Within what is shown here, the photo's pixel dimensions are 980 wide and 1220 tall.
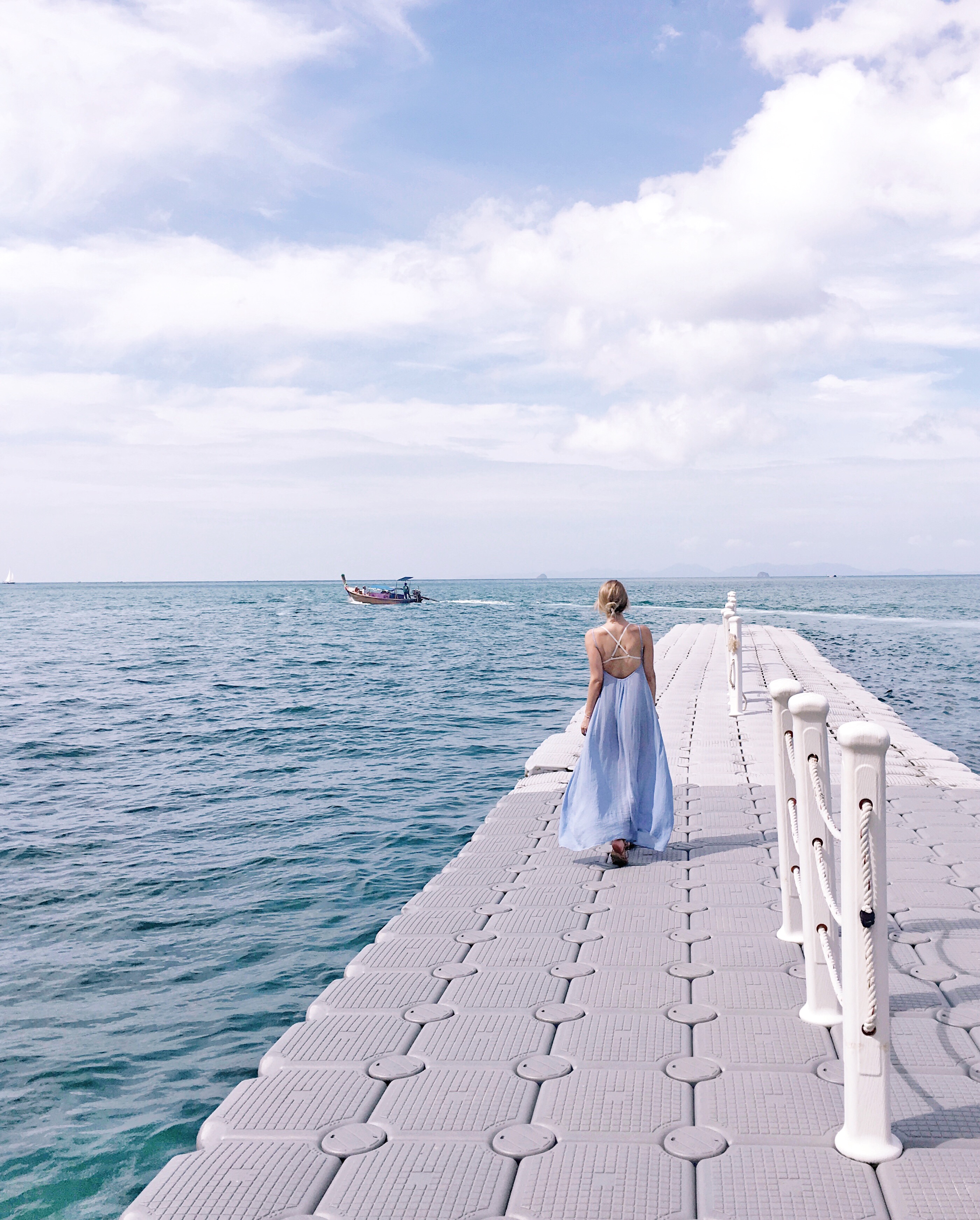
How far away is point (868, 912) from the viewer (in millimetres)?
2719

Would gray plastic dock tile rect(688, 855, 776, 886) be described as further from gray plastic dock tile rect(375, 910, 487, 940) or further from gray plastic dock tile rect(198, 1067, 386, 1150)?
gray plastic dock tile rect(198, 1067, 386, 1150)

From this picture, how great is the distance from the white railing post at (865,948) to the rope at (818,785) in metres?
0.65

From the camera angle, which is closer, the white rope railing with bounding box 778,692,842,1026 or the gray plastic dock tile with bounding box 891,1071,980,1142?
the gray plastic dock tile with bounding box 891,1071,980,1142

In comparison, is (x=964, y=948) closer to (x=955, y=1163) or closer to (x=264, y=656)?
(x=955, y=1163)

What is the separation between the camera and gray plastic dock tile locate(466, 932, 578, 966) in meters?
4.71

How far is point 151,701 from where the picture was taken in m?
24.2

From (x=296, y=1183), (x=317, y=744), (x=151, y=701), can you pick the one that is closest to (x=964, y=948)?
(x=296, y=1183)

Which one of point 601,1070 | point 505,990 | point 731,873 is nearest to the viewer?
point 601,1070

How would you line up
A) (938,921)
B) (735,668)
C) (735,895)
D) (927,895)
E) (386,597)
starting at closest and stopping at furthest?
(938,921) → (927,895) → (735,895) → (735,668) → (386,597)

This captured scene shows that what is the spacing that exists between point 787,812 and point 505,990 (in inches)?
62.7

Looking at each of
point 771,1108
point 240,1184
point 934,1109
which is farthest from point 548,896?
point 240,1184

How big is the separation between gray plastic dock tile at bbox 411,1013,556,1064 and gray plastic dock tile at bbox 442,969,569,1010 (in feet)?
0.34

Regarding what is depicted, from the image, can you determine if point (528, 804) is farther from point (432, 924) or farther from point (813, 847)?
point (813, 847)

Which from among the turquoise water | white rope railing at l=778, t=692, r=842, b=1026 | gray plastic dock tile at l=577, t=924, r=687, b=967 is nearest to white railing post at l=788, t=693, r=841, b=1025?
white rope railing at l=778, t=692, r=842, b=1026
